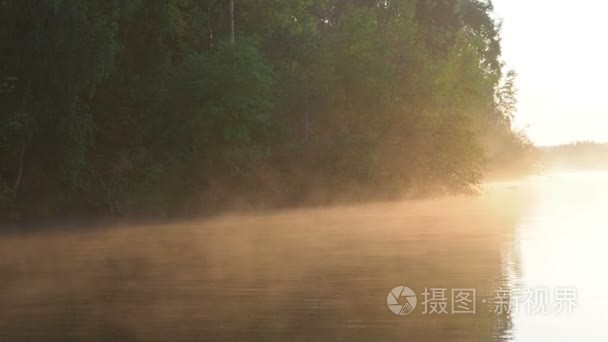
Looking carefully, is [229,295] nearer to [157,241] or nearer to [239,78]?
[157,241]

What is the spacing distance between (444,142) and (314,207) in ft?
42.9

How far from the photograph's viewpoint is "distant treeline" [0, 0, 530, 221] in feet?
113

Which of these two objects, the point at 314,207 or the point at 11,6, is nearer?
the point at 11,6

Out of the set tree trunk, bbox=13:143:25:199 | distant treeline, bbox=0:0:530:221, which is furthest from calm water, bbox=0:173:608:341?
distant treeline, bbox=0:0:530:221

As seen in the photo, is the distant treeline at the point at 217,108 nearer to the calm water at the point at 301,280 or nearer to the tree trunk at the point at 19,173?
the tree trunk at the point at 19,173

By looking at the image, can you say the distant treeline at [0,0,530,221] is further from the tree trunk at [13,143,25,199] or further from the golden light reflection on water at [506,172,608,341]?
the golden light reflection on water at [506,172,608,341]

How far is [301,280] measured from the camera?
16.5m

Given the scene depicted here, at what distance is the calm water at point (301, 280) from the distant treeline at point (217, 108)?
551 centimetres

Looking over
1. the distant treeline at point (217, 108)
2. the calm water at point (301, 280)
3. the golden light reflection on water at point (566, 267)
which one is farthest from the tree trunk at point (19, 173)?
the golden light reflection on water at point (566, 267)

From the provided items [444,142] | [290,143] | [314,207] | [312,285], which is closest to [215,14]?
[290,143]

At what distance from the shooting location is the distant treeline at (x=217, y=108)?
113ft

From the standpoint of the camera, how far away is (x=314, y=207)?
45156 mm

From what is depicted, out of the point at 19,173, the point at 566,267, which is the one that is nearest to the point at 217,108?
the point at 19,173

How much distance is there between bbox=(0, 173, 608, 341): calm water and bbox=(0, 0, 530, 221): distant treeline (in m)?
5.51
